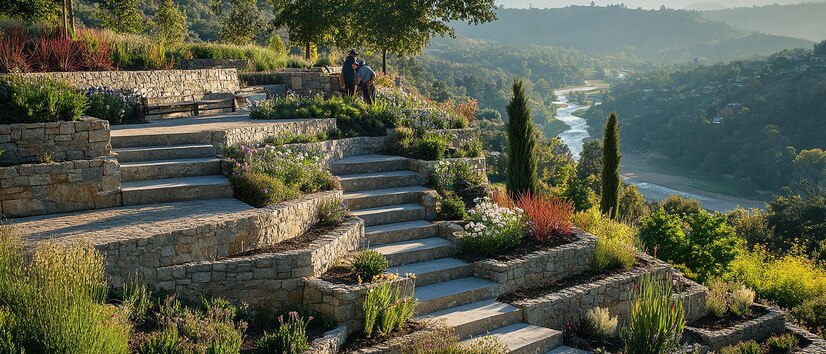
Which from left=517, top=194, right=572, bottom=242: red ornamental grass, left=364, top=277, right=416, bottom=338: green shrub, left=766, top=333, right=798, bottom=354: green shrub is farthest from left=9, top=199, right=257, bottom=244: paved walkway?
left=766, top=333, right=798, bottom=354: green shrub

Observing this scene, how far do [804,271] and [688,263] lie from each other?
2.71 metres

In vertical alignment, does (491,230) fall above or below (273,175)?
below

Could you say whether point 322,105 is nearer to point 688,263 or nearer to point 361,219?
point 361,219

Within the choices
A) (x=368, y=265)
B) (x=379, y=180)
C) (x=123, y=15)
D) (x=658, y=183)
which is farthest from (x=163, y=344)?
(x=658, y=183)

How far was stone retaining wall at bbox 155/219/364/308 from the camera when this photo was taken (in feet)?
26.7

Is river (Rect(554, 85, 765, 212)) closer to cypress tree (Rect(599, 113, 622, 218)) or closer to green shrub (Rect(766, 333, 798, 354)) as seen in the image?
cypress tree (Rect(599, 113, 622, 218))

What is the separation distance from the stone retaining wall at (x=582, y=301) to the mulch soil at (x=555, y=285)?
11 cm

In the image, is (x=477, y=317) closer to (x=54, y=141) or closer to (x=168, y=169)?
(x=168, y=169)

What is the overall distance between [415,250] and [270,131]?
13.8 ft

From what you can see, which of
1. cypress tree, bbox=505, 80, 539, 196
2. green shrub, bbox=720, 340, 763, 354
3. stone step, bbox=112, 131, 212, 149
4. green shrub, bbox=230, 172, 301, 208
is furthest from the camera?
cypress tree, bbox=505, 80, 539, 196

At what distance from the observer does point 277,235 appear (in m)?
9.22

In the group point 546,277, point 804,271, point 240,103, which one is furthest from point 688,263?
point 240,103

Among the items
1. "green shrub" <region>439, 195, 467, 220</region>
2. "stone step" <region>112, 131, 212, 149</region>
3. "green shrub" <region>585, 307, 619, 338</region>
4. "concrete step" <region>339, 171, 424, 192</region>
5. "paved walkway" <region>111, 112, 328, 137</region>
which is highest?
"paved walkway" <region>111, 112, 328, 137</region>

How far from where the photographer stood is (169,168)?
34.1 ft
